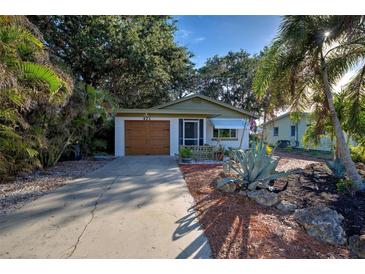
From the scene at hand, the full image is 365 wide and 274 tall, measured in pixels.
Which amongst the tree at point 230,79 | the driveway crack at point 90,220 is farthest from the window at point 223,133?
the tree at point 230,79

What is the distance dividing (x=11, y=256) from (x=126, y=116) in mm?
11857

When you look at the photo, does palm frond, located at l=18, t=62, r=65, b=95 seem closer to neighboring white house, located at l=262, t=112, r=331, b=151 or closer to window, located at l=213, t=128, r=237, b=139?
window, located at l=213, t=128, r=237, b=139

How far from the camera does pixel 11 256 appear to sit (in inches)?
110

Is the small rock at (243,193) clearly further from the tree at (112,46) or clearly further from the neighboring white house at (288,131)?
the neighboring white house at (288,131)

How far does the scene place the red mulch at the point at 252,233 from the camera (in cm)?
292

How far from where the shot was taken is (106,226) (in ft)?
11.9

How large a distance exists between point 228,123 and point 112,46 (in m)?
9.43

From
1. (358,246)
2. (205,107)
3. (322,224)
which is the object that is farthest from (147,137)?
(358,246)

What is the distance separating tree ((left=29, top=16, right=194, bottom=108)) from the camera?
12.9m

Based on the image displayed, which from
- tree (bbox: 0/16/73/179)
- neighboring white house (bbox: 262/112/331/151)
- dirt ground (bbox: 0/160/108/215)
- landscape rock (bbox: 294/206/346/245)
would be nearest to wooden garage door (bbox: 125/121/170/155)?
dirt ground (bbox: 0/160/108/215)

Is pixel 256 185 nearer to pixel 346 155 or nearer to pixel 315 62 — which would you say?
pixel 346 155

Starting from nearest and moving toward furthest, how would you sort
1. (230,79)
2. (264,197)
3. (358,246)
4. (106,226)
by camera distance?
(358,246)
(106,226)
(264,197)
(230,79)

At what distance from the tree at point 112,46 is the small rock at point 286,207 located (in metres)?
11.6
